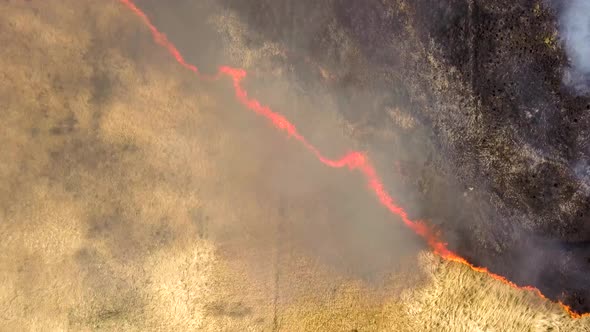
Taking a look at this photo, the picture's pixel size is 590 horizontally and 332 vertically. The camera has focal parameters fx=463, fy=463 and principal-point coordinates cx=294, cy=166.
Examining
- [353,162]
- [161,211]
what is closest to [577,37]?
[353,162]

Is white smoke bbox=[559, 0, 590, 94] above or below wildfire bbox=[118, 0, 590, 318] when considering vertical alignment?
above

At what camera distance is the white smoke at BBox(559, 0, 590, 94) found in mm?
4598

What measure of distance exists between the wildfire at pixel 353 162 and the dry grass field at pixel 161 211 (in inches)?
3.3

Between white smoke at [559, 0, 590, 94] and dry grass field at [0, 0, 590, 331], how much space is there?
2251 mm

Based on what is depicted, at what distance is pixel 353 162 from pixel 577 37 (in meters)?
2.55

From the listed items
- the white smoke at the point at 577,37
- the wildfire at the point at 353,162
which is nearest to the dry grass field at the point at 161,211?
the wildfire at the point at 353,162

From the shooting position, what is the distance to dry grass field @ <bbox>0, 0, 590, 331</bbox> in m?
4.55

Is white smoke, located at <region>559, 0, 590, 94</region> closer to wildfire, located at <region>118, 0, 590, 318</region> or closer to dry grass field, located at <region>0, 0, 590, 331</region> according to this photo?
wildfire, located at <region>118, 0, 590, 318</region>

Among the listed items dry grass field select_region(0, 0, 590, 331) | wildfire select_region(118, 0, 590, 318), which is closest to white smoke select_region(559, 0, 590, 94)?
wildfire select_region(118, 0, 590, 318)

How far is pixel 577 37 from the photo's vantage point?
4.62 metres

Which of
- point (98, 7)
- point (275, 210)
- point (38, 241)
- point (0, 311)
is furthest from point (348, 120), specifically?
point (0, 311)

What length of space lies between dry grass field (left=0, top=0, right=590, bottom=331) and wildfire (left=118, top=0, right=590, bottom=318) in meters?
0.08

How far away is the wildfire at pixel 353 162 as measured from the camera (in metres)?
4.77

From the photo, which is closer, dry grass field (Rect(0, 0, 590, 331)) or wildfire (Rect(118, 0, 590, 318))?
dry grass field (Rect(0, 0, 590, 331))
